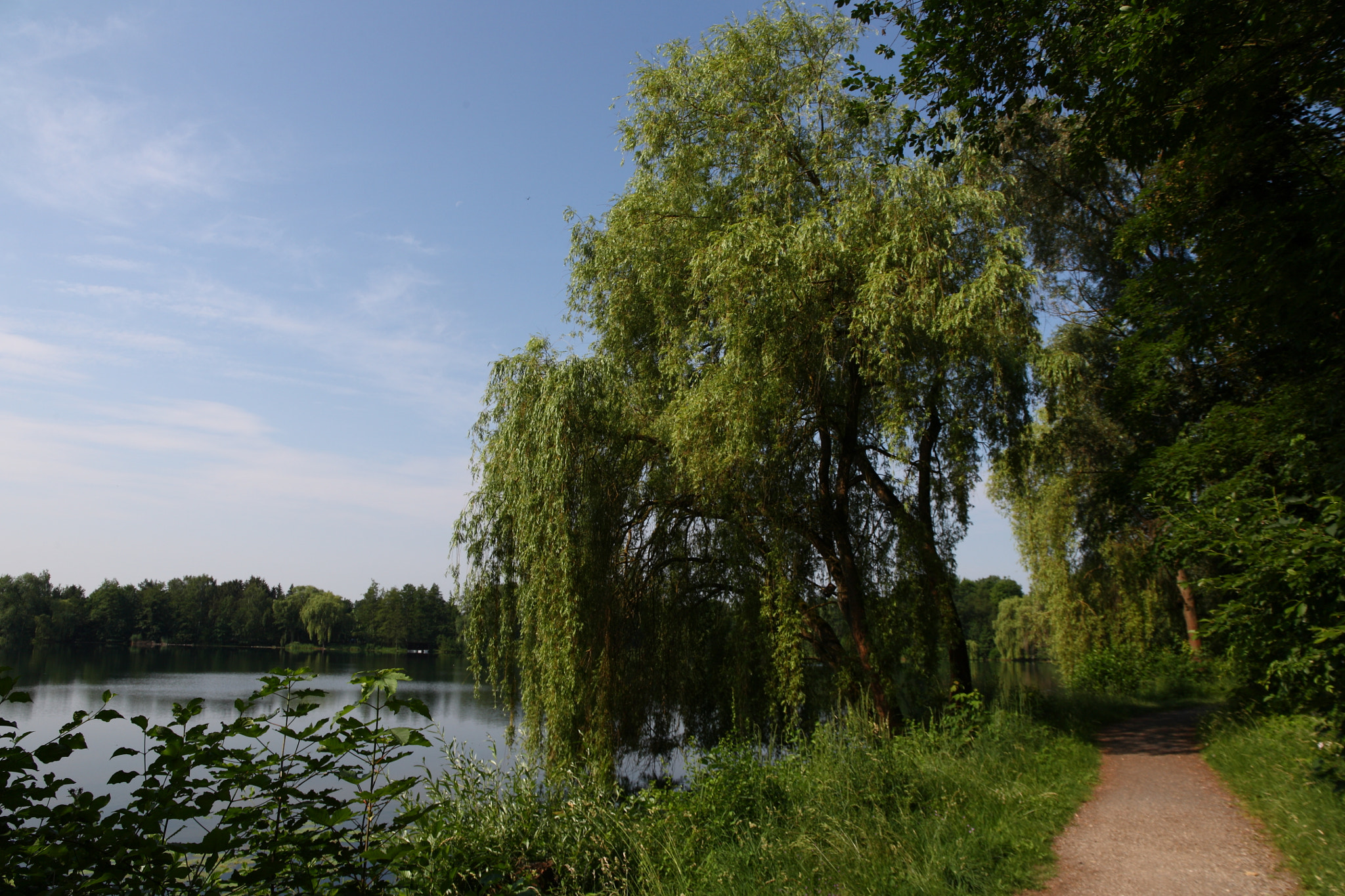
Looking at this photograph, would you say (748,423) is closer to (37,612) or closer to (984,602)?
(37,612)

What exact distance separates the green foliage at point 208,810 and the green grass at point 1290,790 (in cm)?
497

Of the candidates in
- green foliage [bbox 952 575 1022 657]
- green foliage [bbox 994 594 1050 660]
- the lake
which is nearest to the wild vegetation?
the lake

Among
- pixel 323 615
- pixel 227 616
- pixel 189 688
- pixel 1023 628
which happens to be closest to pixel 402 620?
pixel 323 615

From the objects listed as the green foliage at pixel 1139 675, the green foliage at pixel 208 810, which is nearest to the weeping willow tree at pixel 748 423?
the green foliage at pixel 208 810

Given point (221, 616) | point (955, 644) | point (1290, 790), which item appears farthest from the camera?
point (221, 616)

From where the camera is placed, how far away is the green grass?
A: 4539mm

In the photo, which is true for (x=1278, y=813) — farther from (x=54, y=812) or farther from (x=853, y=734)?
(x=54, y=812)

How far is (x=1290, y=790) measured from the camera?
18.7 ft

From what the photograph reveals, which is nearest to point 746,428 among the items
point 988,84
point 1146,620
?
point 988,84

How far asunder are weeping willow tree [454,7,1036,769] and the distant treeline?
35543 mm

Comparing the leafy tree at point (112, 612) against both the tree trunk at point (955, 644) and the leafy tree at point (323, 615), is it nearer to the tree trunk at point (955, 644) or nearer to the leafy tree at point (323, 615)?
the leafy tree at point (323, 615)

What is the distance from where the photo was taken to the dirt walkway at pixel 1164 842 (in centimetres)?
467

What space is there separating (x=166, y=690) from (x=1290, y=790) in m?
27.3

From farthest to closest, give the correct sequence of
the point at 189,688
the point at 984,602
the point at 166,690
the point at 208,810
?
the point at 984,602
the point at 189,688
the point at 166,690
the point at 208,810
